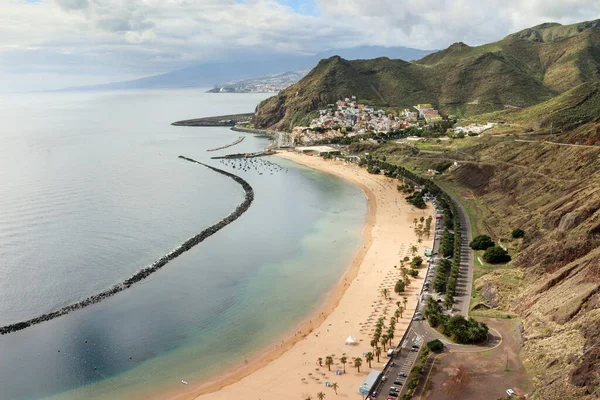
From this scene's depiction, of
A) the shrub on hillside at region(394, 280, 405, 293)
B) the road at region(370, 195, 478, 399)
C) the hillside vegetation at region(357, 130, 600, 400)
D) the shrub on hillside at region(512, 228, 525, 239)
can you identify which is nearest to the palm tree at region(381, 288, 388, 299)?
the shrub on hillside at region(394, 280, 405, 293)

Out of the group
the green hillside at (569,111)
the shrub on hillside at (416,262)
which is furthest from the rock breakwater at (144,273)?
the green hillside at (569,111)

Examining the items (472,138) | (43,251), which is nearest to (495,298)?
(43,251)

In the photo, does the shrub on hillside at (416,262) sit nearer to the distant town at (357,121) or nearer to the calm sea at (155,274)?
the calm sea at (155,274)

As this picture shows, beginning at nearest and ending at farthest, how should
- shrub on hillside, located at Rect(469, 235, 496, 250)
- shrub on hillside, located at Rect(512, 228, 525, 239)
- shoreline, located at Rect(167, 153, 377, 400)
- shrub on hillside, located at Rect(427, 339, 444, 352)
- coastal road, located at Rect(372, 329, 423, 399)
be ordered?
coastal road, located at Rect(372, 329, 423, 399) → shoreline, located at Rect(167, 153, 377, 400) → shrub on hillside, located at Rect(427, 339, 444, 352) → shrub on hillside, located at Rect(469, 235, 496, 250) → shrub on hillside, located at Rect(512, 228, 525, 239)

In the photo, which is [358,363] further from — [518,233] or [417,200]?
[417,200]

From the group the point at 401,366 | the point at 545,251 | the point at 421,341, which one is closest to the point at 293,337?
the point at 401,366

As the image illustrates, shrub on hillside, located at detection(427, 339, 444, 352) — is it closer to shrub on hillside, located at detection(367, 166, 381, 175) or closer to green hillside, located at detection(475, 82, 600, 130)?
shrub on hillside, located at detection(367, 166, 381, 175)
